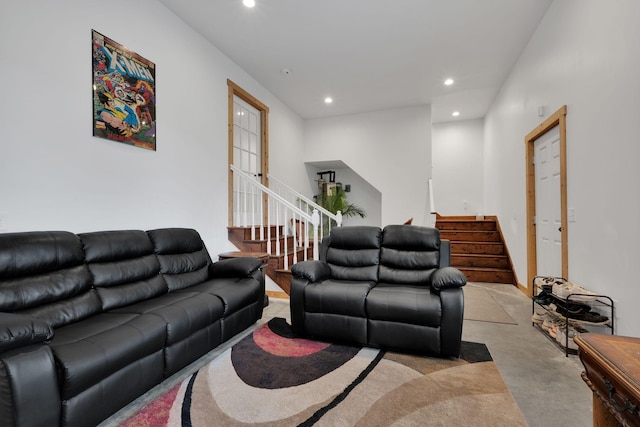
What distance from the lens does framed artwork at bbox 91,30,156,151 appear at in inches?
102

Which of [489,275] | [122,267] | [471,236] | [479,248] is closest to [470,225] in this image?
[471,236]

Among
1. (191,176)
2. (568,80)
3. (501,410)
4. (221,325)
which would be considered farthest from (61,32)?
(568,80)

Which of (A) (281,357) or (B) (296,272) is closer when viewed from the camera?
(A) (281,357)

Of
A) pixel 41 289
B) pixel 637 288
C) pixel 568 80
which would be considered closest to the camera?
pixel 41 289

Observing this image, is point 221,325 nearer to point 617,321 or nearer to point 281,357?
point 281,357

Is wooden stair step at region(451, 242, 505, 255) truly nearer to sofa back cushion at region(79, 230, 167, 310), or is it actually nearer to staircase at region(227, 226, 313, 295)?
staircase at region(227, 226, 313, 295)

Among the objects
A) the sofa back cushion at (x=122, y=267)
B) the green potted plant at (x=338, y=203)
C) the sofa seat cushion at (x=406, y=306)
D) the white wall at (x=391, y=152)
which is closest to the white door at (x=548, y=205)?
the sofa seat cushion at (x=406, y=306)

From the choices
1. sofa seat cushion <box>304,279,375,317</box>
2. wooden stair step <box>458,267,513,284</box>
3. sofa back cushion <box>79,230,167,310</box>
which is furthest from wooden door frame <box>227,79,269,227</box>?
wooden stair step <box>458,267,513,284</box>

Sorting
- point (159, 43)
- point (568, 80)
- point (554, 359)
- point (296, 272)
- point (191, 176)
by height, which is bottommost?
point (554, 359)

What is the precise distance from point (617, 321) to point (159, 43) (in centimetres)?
477

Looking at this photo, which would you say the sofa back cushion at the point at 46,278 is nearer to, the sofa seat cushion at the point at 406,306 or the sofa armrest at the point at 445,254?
the sofa seat cushion at the point at 406,306

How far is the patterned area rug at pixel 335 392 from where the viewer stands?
160 cm

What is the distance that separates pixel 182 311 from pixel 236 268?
90cm

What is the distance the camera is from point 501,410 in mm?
1672
